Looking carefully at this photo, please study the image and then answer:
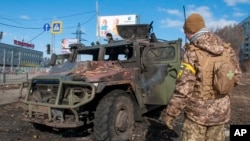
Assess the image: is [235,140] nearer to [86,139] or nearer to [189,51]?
[189,51]

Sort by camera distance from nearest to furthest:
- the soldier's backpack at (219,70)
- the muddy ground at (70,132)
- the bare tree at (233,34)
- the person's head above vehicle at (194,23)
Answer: the soldier's backpack at (219,70) < the person's head above vehicle at (194,23) < the muddy ground at (70,132) < the bare tree at (233,34)

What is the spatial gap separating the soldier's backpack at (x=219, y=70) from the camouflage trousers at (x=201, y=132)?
1.25ft

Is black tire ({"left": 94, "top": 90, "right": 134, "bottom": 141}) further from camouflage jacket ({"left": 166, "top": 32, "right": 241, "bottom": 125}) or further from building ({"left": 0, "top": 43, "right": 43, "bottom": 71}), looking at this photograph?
building ({"left": 0, "top": 43, "right": 43, "bottom": 71})

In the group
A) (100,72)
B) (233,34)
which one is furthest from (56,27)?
(233,34)

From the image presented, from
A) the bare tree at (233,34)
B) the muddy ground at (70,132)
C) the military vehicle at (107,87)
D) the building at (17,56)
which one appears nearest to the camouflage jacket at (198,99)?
the military vehicle at (107,87)

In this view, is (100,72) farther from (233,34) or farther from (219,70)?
(233,34)

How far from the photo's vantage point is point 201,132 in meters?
3.36

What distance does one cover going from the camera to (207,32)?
3297mm

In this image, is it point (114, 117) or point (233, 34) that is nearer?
point (114, 117)

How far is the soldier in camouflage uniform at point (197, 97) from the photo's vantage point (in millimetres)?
3217

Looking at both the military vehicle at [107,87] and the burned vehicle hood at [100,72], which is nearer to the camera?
the military vehicle at [107,87]

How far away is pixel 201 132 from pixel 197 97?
0.35 meters

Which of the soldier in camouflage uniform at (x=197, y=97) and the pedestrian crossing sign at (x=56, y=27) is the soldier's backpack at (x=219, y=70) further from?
the pedestrian crossing sign at (x=56, y=27)

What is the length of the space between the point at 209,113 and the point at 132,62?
3785 millimetres
